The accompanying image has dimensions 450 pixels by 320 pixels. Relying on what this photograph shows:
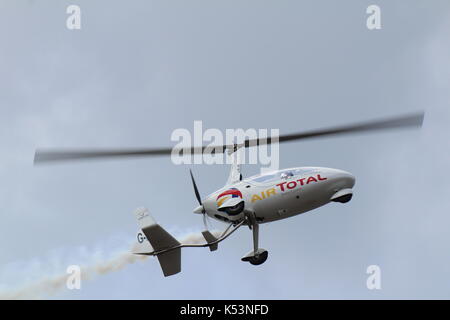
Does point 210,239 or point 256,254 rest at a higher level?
point 210,239

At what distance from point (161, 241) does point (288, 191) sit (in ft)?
23.3

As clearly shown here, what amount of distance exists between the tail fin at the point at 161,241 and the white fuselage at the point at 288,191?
321 cm

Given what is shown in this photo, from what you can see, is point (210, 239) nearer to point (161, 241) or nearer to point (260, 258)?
point (161, 241)

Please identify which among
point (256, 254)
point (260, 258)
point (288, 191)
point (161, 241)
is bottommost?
point (260, 258)

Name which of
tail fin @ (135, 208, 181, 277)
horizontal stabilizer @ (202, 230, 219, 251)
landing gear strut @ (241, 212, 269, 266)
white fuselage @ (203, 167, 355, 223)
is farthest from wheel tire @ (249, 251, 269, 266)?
tail fin @ (135, 208, 181, 277)

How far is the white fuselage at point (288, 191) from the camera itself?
31.2 meters

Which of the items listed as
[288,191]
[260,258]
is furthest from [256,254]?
[288,191]

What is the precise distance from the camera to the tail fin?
32.0 metres

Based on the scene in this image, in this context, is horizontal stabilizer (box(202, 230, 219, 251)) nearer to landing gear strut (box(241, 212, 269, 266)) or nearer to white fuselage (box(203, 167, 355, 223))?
white fuselage (box(203, 167, 355, 223))

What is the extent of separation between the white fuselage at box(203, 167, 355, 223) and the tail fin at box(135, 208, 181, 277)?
3.21m

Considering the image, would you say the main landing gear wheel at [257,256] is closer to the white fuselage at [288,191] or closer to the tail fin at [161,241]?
the white fuselage at [288,191]

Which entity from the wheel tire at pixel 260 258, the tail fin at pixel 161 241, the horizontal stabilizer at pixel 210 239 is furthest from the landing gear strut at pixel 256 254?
the tail fin at pixel 161 241

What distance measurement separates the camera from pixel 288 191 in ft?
103

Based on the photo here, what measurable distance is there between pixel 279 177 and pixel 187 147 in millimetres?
5104
